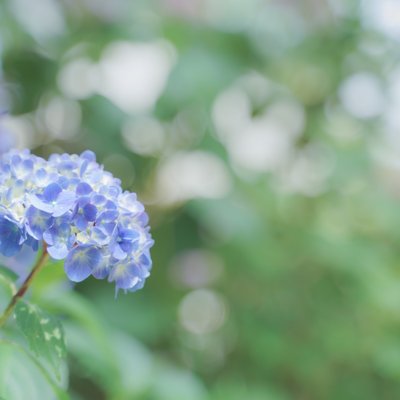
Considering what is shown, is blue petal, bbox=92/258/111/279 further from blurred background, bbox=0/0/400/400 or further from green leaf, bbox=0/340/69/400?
blurred background, bbox=0/0/400/400

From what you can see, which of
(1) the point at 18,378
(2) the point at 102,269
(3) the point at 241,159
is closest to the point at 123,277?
(2) the point at 102,269

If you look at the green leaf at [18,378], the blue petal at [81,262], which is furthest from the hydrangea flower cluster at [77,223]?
the green leaf at [18,378]

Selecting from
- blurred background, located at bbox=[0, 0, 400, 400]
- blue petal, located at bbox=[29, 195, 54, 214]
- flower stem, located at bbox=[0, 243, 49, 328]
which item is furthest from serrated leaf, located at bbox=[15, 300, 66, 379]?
blurred background, located at bbox=[0, 0, 400, 400]

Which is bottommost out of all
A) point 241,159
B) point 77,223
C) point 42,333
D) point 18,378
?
point 241,159

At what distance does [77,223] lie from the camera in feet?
1.92

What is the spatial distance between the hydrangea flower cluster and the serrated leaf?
0.07 meters

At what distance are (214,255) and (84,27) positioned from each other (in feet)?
2.34

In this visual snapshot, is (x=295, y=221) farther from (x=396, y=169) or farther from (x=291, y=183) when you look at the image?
(x=396, y=169)

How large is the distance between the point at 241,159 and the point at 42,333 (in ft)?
4.60

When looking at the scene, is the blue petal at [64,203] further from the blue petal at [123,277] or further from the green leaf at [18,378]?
the green leaf at [18,378]

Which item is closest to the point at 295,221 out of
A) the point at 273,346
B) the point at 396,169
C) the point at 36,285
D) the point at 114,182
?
the point at 273,346

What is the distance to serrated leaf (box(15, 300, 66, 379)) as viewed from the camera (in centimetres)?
61

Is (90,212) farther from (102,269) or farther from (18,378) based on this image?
(18,378)

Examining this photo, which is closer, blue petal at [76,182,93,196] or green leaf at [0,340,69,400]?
blue petal at [76,182,93,196]
